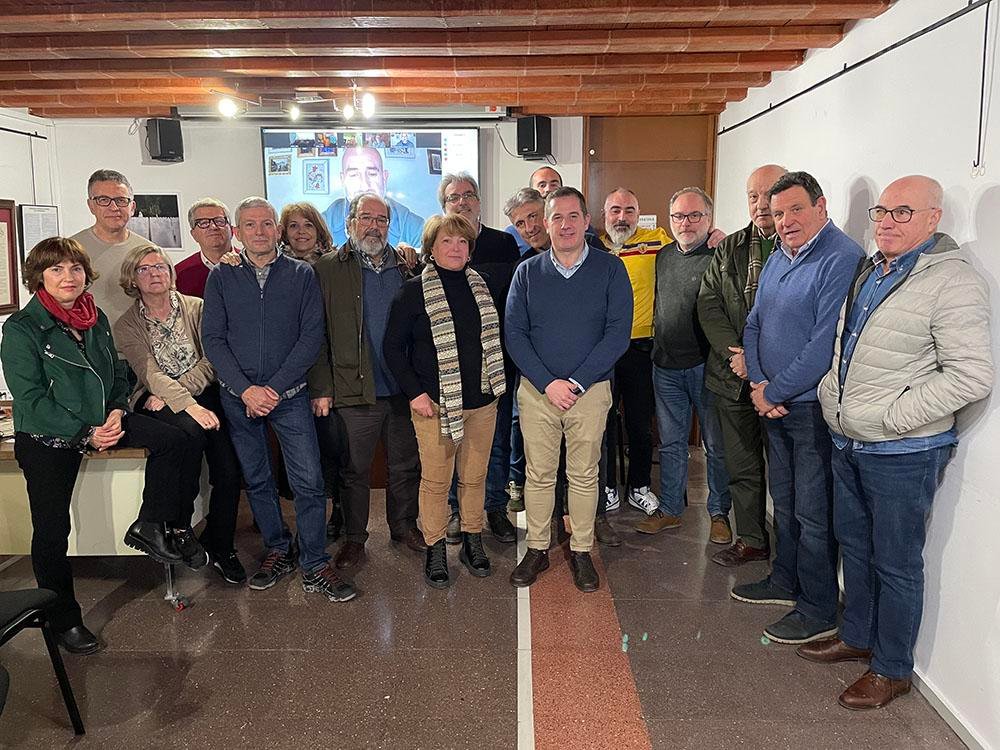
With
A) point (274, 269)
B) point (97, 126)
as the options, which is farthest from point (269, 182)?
point (274, 269)

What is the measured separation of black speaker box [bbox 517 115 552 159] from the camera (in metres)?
6.19

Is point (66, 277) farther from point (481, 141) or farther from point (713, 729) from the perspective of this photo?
point (481, 141)

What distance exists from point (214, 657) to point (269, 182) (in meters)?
4.72

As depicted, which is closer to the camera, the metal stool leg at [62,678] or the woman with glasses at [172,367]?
the metal stool leg at [62,678]

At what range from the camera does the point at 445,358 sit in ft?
10.7

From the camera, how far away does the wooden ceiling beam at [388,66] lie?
418 centimetres

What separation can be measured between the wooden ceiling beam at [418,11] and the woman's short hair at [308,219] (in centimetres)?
87

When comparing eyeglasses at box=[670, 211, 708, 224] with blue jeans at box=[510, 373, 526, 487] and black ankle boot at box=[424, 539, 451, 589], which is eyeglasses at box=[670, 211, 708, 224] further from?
black ankle boot at box=[424, 539, 451, 589]

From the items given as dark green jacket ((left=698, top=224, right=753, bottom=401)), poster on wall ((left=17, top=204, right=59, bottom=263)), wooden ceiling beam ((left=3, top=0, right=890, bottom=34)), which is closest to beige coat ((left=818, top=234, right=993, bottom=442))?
dark green jacket ((left=698, top=224, right=753, bottom=401))

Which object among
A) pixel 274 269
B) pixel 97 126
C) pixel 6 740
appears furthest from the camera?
pixel 97 126

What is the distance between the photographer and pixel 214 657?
2.90 meters

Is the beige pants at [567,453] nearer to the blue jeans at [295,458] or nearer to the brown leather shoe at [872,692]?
the blue jeans at [295,458]

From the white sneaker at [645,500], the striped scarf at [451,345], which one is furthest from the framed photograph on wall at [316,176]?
the white sneaker at [645,500]

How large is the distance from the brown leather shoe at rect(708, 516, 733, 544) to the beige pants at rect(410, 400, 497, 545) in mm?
1322
